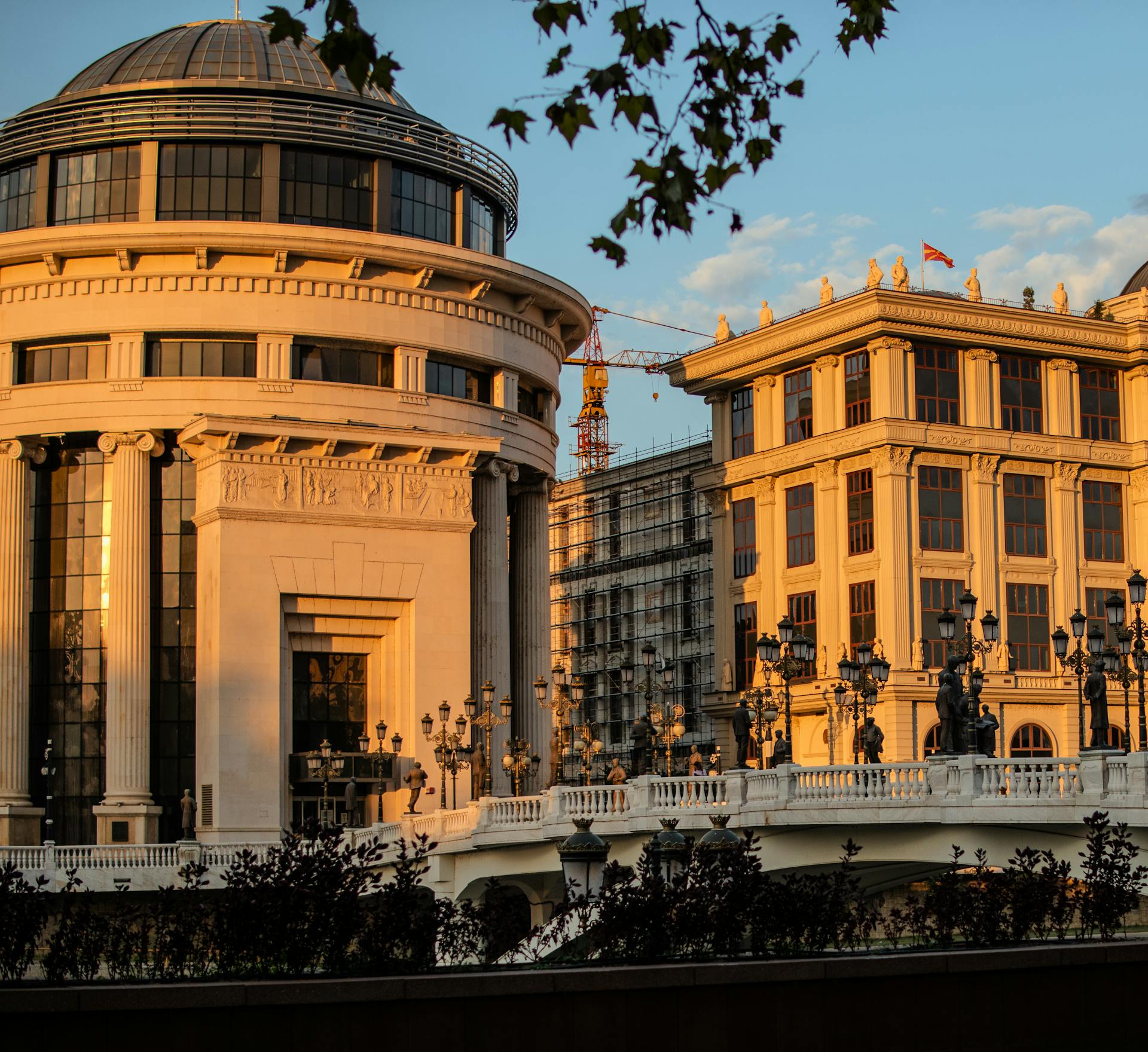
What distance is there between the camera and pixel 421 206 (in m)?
70.4

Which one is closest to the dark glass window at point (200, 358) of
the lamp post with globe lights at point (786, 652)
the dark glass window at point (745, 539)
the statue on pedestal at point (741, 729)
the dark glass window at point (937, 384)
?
the lamp post with globe lights at point (786, 652)

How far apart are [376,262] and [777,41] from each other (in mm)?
51412

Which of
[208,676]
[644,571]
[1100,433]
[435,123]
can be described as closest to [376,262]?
[435,123]

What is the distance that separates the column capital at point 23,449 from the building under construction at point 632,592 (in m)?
41.1

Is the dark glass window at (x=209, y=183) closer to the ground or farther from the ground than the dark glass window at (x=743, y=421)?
farther from the ground

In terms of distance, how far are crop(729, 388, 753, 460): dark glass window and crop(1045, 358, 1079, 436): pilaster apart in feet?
40.2

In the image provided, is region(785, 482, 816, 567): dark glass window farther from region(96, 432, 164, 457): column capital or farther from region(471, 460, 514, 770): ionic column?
region(96, 432, 164, 457): column capital

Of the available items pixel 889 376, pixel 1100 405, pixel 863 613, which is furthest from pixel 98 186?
pixel 1100 405

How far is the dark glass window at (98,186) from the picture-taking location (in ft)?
221

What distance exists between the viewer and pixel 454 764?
57.4 m

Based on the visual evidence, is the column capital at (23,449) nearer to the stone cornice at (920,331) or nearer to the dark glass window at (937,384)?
the stone cornice at (920,331)

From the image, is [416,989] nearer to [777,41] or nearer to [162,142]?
[777,41]

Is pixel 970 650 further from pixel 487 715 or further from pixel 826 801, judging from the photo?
pixel 826 801

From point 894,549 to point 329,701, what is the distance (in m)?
23.0
